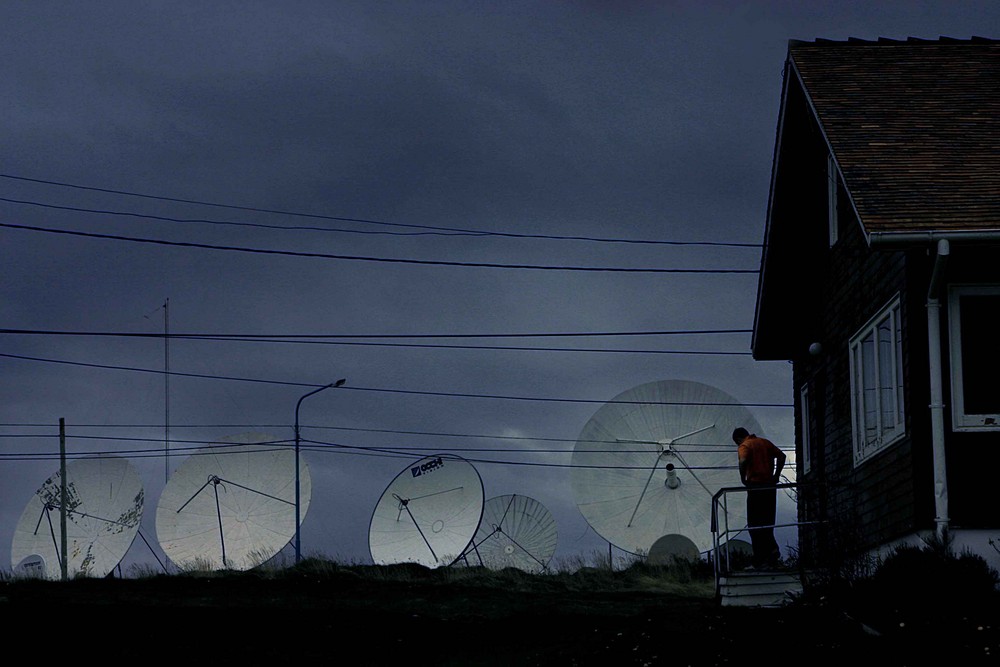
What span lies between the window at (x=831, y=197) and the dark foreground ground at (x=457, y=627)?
5.84 meters

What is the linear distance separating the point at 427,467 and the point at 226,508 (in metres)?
5.52

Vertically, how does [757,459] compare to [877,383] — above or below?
below

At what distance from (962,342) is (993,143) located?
3.11 m

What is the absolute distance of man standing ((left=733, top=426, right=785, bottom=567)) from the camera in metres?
21.7

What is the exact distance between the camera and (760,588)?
67.3 feet

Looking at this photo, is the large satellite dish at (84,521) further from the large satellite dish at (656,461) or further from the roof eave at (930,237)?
the roof eave at (930,237)

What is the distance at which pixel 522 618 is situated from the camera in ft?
69.3

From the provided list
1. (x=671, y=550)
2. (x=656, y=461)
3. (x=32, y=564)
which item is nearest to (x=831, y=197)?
(x=656, y=461)

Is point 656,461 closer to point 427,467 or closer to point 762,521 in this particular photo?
point 427,467

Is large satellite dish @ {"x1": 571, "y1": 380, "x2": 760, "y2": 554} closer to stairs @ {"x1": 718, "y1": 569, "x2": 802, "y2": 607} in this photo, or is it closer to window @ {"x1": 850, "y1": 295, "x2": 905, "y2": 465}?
window @ {"x1": 850, "y1": 295, "x2": 905, "y2": 465}

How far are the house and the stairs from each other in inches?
28.0

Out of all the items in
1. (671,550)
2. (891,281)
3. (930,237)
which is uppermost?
(930,237)

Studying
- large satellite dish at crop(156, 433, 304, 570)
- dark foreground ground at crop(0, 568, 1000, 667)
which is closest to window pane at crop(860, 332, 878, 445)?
dark foreground ground at crop(0, 568, 1000, 667)

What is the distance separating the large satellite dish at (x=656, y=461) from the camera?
122 feet
